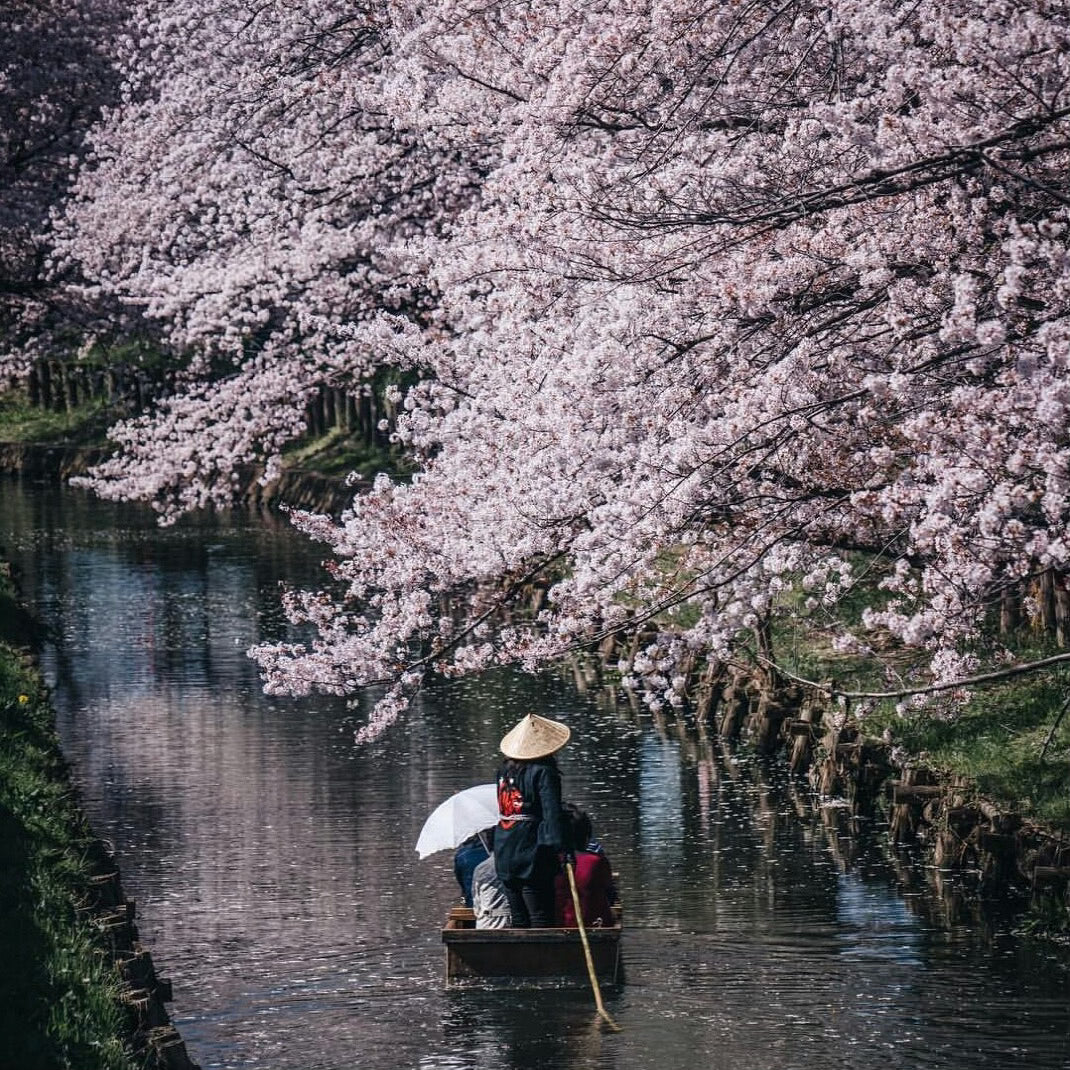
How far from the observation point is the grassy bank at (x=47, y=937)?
25.8 feet

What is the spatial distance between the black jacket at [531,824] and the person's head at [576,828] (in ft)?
0.43

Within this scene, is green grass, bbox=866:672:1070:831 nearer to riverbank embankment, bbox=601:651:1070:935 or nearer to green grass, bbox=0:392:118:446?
riverbank embankment, bbox=601:651:1070:935

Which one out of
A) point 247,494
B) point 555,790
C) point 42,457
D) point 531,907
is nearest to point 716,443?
point 555,790

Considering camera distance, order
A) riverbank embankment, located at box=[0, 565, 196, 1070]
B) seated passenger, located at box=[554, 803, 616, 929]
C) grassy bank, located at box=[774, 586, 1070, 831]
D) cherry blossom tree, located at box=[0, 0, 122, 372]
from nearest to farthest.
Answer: riverbank embankment, located at box=[0, 565, 196, 1070] → seated passenger, located at box=[554, 803, 616, 929] → grassy bank, located at box=[774, 586, 1070, 831] → cherry blossom tree, located at box=[0, 0, 122, 372]

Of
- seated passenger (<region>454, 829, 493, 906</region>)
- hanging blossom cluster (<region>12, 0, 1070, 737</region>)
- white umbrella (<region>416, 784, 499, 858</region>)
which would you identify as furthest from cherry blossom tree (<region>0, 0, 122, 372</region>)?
seated passenger (<region>454, 829, 493, 906</region>)

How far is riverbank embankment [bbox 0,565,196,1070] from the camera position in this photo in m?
7.98

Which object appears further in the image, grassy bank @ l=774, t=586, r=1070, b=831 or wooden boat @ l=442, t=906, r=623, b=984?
grassy bank @ l=774, t=586, r=1070, b=831

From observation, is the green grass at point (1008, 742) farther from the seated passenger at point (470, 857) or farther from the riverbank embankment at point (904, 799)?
the seated passenger at point (470, 857)

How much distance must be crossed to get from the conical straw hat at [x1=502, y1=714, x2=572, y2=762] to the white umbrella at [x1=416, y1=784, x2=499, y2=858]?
1.11 m

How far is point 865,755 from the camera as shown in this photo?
1595 cm

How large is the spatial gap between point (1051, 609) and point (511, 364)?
583 centimetres

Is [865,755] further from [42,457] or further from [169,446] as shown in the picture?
[42,457]

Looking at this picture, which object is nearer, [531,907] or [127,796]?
[531,907]

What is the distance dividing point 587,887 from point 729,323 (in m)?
3.56
